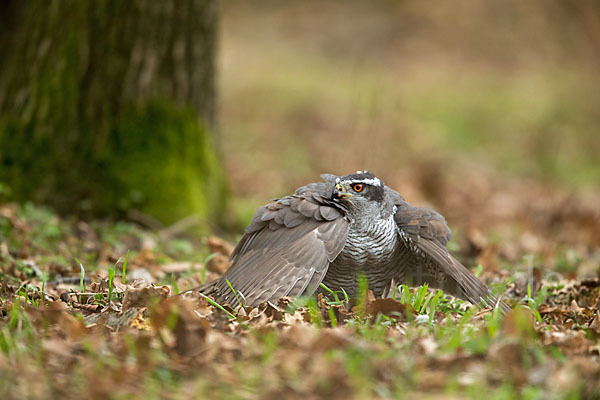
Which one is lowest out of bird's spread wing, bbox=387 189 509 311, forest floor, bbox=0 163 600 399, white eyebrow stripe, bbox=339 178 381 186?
forest floor, bbox=0 163 600 399

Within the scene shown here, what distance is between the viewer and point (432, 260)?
3865 mm

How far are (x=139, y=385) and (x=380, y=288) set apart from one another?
203cm

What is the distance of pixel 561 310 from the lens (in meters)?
3.85

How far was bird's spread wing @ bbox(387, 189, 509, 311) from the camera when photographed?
374 centimetres

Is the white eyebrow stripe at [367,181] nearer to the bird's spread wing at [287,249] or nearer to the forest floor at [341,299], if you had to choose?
the bird's spread wing at [287,249]

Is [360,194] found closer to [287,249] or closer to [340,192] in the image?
[340,192]

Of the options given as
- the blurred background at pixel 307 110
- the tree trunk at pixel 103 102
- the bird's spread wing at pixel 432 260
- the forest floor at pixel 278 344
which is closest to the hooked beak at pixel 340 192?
the bird's spread wing at pixel 432 260

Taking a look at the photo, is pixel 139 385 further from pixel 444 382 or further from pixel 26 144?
pixel 26 144

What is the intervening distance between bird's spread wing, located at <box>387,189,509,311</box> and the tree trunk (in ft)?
8.69

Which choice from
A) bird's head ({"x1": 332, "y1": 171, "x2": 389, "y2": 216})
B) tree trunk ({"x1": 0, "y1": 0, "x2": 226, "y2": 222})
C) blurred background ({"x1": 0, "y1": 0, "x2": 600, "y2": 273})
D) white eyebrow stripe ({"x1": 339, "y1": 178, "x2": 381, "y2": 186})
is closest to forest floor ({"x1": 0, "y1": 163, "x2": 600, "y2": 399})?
bird's head ({"x1": 332, "y1": 171, "x2": 389, "y2": 216})

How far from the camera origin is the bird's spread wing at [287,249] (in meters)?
3.55

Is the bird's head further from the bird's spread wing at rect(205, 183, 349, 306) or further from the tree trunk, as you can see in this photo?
the tree trunk

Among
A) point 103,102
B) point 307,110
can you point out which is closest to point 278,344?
point 103,102

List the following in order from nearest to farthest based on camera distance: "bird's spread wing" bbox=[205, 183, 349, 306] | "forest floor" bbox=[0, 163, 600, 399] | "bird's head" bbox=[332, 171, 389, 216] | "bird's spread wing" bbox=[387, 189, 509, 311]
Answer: "forest floor" bbox=[0, 163, 600, 399], "bird's spread wing" bbox=[205, 183, 349, 306], "bird's spread wing" bbox=[387, 189, 509, 311], "bird's head" bbox=[332, 171, 389, 216]
